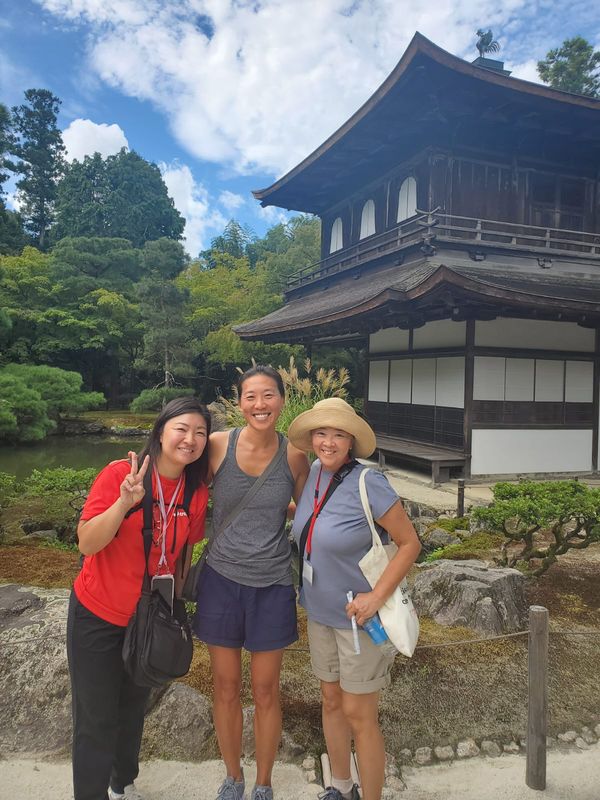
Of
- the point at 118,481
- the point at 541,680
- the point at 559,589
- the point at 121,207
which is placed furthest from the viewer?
the point at 121,207

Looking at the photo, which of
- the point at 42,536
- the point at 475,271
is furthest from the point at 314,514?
the point at 475,271

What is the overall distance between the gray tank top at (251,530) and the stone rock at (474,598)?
1.84 meters

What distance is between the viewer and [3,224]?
2702 cm

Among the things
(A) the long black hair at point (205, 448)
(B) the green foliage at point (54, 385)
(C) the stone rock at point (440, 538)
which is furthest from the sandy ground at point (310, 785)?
(B) the green foliage at point (54, 385)

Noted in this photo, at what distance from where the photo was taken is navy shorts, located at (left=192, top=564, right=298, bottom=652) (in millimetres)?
1875

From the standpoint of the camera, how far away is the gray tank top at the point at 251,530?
188 centimetres

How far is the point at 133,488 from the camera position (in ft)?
5.41

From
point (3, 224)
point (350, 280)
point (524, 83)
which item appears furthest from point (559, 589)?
point (3, 224)

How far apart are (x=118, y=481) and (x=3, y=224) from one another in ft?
99.7

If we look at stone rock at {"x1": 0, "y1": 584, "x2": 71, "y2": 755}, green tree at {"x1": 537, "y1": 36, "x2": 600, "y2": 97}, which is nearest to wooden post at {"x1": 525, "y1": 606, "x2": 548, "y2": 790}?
stone rock at {"x1": 0, "y1": 584, "x2": 71, "y2": 755}

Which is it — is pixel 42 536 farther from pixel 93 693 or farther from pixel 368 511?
pixel 368 511

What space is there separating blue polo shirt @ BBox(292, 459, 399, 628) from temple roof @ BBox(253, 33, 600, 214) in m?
8.38

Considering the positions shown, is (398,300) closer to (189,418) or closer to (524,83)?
(524,83)

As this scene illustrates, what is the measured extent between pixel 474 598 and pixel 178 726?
1866mm
